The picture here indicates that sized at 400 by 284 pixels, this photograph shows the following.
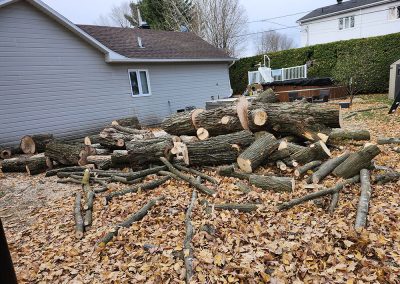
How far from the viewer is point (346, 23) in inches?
1004

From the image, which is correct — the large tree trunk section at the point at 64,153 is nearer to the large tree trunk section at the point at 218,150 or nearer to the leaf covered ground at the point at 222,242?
the leaf covered ground at the point at 222,242

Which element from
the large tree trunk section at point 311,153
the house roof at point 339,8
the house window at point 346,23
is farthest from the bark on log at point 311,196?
the house window at point 346,23

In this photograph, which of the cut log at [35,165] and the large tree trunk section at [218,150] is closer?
the large tree trunk section at [218,150]

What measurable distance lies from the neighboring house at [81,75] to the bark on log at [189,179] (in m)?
7.50

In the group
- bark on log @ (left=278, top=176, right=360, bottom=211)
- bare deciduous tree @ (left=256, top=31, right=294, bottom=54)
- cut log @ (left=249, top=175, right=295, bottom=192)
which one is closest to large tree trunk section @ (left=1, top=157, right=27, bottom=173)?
cut log @ (left=249, top=175, right=295, bottom=192)

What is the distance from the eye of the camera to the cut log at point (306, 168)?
4807 mm

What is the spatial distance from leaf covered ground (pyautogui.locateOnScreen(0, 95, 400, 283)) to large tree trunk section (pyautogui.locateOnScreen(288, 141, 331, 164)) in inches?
27.1

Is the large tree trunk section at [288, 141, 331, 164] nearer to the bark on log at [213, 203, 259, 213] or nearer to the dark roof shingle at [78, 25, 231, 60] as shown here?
the bark on log at [213, 203, 259, 213]

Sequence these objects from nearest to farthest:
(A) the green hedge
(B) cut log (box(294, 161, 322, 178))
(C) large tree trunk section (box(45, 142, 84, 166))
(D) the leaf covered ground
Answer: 1. (D) the leaf covered ground
2. (B) cut log (box(294, 161, 322, 178))
3. (C) large tree trunk section (box(45, 142, 84, 166))
4. (A) the green hedge

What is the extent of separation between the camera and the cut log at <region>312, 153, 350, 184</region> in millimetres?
4540

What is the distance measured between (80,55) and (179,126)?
7.38 metres

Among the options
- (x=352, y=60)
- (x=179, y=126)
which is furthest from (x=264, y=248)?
(x=352, y=60)

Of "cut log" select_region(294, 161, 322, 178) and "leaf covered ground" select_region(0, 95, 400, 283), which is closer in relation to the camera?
"leaf covered ground" select_region(0, 95, 400, 283)

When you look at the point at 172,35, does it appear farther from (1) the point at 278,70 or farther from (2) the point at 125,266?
(2) the point at 125,266
